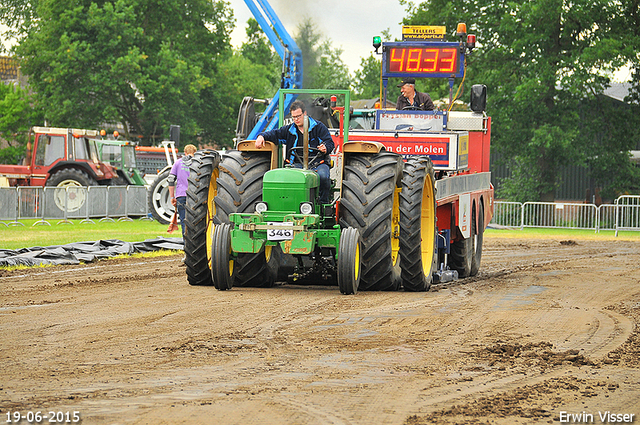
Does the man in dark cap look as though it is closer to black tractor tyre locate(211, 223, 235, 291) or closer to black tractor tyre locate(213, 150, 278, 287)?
black tractor tyre locate(213, 150, 278, 287)

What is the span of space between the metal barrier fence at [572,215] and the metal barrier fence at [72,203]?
36.7ft

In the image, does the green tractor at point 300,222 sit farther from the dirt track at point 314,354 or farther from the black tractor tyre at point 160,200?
the black tractor tyre at point 160,200

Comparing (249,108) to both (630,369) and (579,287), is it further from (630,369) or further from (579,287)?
(630,369)

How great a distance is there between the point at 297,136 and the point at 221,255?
5.35 ft

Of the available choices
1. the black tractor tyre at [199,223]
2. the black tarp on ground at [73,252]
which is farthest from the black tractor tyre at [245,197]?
the black tarp on ground at [73,252]

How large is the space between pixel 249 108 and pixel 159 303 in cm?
681

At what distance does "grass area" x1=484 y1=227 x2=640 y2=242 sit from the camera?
25.8 m

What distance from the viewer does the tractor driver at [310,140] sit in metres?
10.2

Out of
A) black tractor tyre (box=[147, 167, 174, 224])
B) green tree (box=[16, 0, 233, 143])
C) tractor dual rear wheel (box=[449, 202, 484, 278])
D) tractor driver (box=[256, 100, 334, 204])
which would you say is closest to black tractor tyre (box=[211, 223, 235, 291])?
tractor driver (box=[256, 100, 334, 204])

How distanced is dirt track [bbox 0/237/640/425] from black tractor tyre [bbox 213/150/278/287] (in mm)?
241

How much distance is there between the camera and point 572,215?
29.1m

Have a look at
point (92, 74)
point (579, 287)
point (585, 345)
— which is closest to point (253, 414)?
point (585, 345)

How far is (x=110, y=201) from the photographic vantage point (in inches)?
1071

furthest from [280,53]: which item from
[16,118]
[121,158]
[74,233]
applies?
[16,118]
